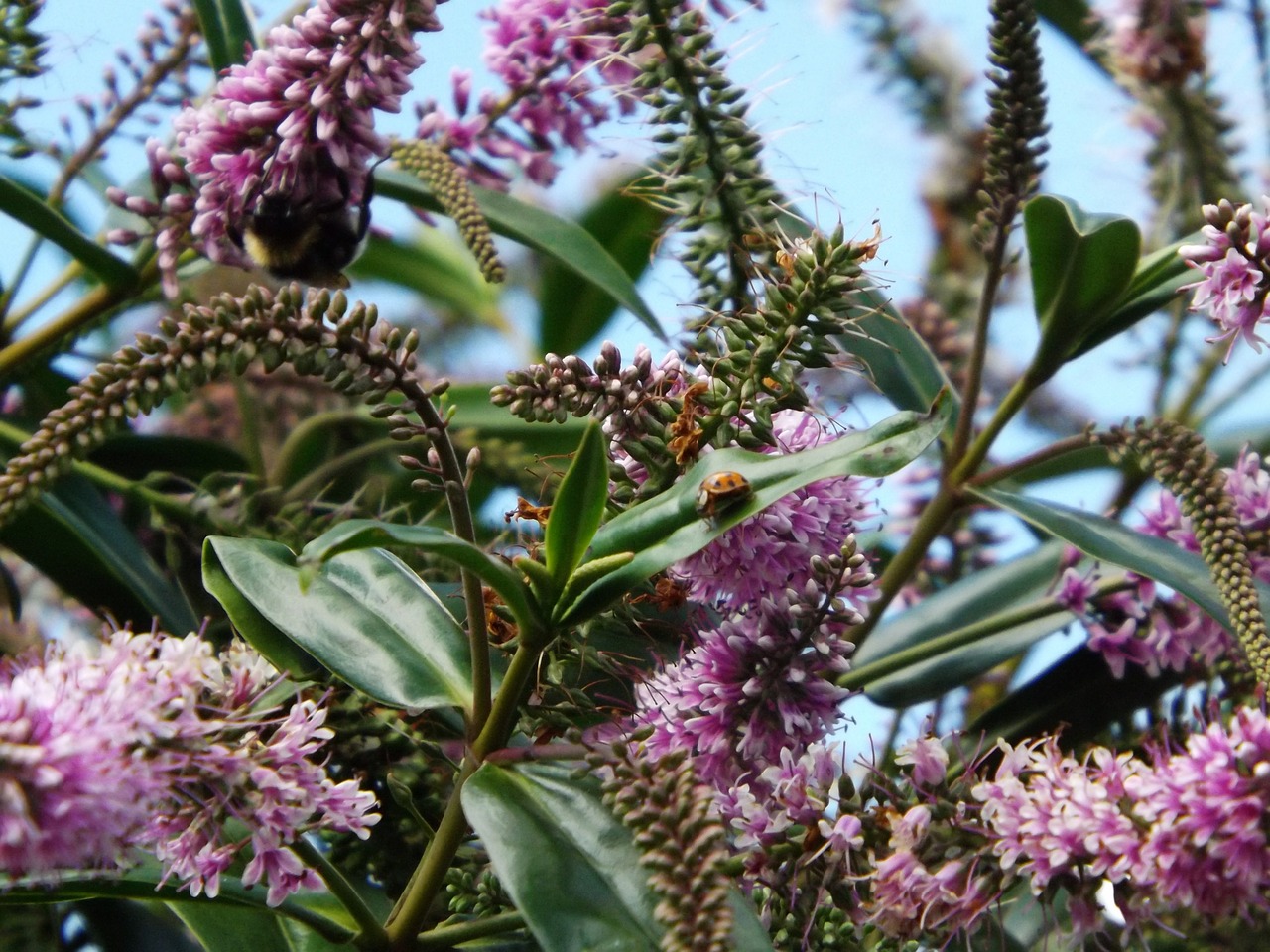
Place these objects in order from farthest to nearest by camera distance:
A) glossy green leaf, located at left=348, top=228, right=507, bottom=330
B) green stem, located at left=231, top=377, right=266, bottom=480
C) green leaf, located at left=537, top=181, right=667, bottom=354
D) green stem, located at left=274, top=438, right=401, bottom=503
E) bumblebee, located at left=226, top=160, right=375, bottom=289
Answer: glossy green leaf, located at left=348, top=228, right=507, bottom=330, green leaf, located at left=537, top=181, right=667, bottom=354, green stem, located at left=231, top=377, right=266, bottom=480, green stem, located at left=274, top=438, right=401, bottom=503, bumblebee, located at left=226, top=160, right=375, bottom=289

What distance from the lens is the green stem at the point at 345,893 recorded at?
2.55ft

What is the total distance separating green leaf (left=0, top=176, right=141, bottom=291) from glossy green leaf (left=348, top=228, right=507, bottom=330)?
86 centimetres

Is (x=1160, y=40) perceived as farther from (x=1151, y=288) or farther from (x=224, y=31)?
(x=224, y=31)

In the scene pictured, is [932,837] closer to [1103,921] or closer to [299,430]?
[1103,921]

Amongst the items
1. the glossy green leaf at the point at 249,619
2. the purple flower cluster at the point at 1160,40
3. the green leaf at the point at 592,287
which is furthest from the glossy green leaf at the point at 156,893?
the purple flower cluster at the point at 1160,40

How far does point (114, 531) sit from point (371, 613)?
457 mm

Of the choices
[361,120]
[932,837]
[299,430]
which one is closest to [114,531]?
[299,430]

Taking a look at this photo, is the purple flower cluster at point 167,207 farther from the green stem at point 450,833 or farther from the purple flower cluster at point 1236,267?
the purple flower cluster at point 1236,267

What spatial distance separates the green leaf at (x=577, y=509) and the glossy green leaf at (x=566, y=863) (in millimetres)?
118

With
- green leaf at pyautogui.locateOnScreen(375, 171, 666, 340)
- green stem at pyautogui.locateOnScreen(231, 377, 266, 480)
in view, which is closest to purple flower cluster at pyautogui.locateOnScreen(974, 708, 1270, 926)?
green leaf at pyautogui.locateOnScreen(375, 171, 666, 340)

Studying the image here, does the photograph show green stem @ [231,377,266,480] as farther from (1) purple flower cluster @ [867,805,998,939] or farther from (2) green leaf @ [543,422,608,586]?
(1) purple flower cluster @ [867,805,998,939]

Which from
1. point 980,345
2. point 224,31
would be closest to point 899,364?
point 980,345

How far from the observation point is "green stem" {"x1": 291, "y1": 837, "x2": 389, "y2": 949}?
2.55 ft

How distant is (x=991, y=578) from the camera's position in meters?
1.36
